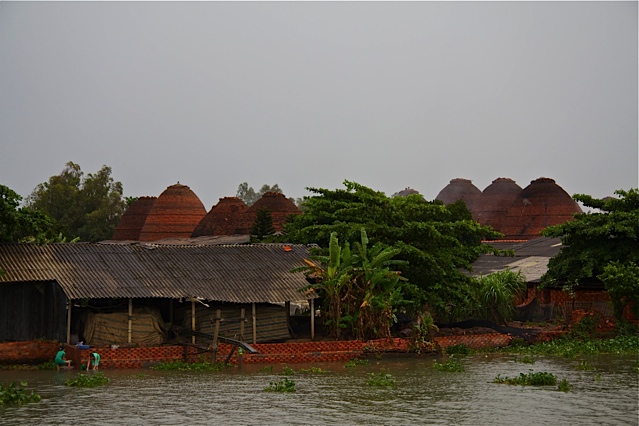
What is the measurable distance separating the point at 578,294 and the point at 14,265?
1543cm

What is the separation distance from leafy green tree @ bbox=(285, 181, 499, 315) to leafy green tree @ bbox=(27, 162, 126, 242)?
4211cm

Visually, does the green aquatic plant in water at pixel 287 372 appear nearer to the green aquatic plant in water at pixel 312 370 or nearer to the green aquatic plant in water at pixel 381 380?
the green aquatic plant in water at pixel 312 370

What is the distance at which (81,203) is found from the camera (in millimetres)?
66438

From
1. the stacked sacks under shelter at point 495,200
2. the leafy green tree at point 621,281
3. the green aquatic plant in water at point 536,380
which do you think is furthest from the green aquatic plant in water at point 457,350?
the stacked sacks under shelter at point 495,200

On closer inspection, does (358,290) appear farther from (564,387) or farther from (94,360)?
(564,387)

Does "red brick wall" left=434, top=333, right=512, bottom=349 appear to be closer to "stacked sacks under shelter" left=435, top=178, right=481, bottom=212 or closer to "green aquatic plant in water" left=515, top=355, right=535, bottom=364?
"green aquatic plant in water" left=515, top=355, right=535, bottom=364

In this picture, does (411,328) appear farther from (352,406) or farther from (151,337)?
(352,406)

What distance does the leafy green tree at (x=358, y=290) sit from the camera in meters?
21.5

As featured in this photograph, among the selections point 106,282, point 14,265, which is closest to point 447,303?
point 106,282

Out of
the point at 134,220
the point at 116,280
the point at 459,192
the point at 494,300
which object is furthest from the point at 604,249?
the point at 459,192

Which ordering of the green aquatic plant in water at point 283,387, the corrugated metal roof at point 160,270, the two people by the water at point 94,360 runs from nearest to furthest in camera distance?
the green aquatic plant in water at point 283,387 → the two people by the water at point 94,360 → the corrugated metal roof at point 160,270

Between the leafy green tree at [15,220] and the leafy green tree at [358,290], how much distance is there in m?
6.44

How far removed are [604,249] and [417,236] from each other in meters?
5.41

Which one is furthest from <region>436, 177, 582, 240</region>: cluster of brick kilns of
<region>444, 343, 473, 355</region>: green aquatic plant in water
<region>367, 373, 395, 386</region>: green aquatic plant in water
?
<region>367, 373, 395, 386</region>: green aquatic plant in water
